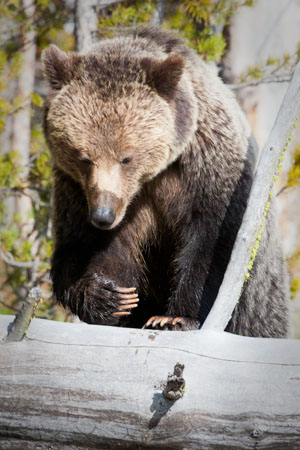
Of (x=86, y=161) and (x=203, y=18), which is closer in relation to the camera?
(x=86, y=161)

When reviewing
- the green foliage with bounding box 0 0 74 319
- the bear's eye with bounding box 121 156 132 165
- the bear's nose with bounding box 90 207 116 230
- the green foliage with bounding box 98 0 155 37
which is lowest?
the green foliage with bounding box 0 0 74 319

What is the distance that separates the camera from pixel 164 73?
398cm

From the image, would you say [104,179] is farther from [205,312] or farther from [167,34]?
[167,34]

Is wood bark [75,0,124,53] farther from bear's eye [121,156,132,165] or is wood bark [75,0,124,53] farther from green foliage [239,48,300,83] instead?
bear's eye [121,156,132,165]

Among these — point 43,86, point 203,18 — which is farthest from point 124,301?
point 43,86

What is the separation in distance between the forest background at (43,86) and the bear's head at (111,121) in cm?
340

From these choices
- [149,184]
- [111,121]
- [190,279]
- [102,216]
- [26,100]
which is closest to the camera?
[102,216]

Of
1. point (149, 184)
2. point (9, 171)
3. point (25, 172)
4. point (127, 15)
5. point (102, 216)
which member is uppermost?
point (127, 15)

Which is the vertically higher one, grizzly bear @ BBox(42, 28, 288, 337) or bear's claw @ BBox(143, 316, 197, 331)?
grizzly bear @ BBox(42, 28, 288, 337)

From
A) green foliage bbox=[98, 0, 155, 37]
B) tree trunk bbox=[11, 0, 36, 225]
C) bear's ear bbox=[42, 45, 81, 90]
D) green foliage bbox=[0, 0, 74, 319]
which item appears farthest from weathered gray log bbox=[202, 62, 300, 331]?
tree trunk bbox=[11, 0, 36, 225]

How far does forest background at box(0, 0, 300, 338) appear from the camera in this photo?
25.6 feet

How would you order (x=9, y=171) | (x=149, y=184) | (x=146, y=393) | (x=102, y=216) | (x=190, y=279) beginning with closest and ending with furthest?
(x=146, y=393)
(x=102, y=216)
(x=190, y=279)
(x=149, y=184)
(x=9, y=171)

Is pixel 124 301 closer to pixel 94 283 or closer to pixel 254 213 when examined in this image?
pixel 94 283

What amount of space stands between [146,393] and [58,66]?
2.11 meters
